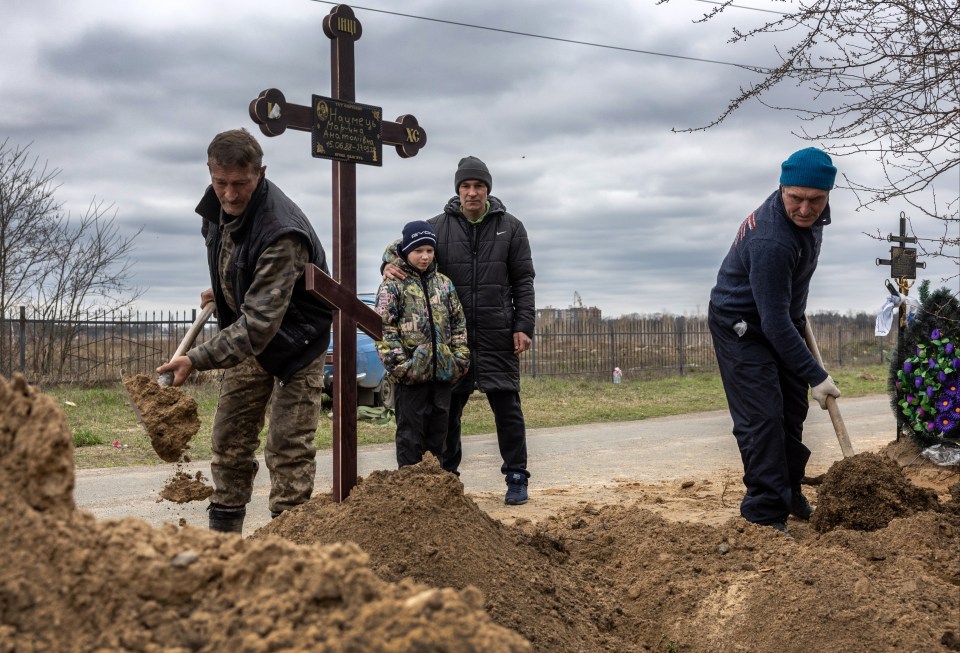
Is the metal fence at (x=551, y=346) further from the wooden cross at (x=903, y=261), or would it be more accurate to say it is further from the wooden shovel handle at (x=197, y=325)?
the wooden shovel handle at (x=197, y=325)

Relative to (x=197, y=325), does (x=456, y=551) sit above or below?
below

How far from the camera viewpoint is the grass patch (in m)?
10.2

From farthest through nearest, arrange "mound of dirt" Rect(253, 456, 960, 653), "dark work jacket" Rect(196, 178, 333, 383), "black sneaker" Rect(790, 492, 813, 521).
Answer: "black sneaker" Rect(790, 492, 813, 521)
"dark work jacket" Rect(196, 178, 333, 383)
"mound of dirt" Rect(253, 456, 960, 653)

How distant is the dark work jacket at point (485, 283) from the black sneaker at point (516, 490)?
654mm

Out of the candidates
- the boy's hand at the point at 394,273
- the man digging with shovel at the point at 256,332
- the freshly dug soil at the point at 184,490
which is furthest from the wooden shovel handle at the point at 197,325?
the boy's hand at the point at 394,273

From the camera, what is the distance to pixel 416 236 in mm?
5711

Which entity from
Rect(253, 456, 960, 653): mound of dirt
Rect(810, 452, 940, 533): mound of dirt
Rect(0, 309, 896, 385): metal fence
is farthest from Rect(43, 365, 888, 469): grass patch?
Rect(810, 452, 940, 533): mound of dirt

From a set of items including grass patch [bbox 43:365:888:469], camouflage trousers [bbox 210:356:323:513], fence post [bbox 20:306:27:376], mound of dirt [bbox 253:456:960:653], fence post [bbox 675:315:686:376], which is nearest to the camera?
mound of dirt [bbox 253:456:960:653]

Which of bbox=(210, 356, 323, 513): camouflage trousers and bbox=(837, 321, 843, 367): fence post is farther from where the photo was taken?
bbox=(837, 321, 843, 367): fence post

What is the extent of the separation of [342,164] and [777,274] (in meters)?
2.33

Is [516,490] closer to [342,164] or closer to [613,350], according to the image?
[342,164]

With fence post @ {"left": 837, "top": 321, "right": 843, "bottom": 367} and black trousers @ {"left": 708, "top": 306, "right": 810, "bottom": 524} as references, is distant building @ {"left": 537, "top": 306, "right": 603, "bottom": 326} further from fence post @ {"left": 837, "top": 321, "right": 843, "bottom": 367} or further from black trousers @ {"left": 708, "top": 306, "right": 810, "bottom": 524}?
black trousers @ {"left": 708, "top": 306, "right": 810, "bottom": 524}

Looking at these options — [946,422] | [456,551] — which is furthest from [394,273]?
[946,422]

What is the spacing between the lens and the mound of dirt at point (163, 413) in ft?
14.1
